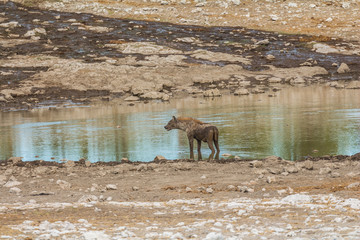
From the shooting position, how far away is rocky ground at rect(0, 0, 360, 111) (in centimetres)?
3797

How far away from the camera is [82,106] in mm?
33125

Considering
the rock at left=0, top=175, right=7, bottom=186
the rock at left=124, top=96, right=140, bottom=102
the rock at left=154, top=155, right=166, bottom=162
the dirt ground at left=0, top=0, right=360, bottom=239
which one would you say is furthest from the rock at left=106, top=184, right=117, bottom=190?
the rock at left=124, top=96, right=140, bottom=102

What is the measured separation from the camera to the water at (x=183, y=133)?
59.4 feet

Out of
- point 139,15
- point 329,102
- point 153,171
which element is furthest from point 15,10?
point 153,171

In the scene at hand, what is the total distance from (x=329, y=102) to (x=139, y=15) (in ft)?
133

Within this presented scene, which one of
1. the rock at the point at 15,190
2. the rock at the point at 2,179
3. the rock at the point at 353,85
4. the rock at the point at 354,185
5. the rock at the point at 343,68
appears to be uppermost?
the rock at the point at 343,68

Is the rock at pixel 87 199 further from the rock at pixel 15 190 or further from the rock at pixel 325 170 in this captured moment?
the rock at pixel 325 170

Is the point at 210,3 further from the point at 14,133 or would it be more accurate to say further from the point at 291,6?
the point at 14,133

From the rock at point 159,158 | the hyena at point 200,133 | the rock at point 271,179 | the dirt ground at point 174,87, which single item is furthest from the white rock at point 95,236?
the hyena at point 200,133

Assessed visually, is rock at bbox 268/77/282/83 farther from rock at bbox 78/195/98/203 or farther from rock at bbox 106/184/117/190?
rock at bbox 78/195/98/203

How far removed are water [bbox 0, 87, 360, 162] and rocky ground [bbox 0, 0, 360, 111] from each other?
468 cm

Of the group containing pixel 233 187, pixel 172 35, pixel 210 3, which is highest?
pixel 210 3

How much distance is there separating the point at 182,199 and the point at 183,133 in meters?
11.2

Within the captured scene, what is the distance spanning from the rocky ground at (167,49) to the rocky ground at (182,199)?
20.3 meters
